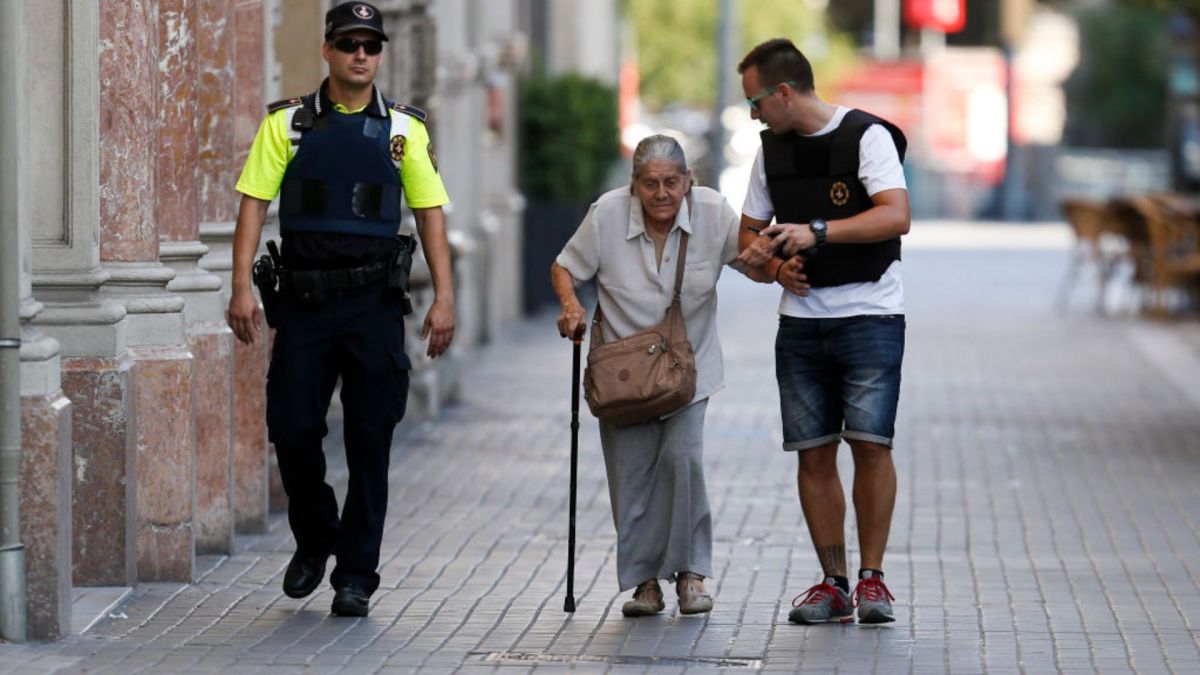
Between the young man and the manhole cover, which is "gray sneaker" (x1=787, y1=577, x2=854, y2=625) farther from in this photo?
the manhole cover

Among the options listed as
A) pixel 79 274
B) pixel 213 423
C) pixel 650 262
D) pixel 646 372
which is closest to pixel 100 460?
pixel 79 274

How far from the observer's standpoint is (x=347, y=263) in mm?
7949

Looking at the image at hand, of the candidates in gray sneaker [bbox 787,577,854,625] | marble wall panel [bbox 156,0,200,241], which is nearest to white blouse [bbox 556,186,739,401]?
gray sneaker [bbox 787,577,854,625]

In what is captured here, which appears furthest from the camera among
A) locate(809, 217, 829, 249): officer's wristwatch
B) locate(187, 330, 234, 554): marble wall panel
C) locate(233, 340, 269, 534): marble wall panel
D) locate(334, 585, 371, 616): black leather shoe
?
locate(233, 340, 269, 534): marble wall panel

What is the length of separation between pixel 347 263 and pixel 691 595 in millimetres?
1525

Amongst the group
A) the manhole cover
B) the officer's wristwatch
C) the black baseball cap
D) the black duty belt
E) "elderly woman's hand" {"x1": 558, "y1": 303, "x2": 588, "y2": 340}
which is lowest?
the manhole cover

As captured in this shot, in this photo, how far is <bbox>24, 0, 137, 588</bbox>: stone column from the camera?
7.91 meters

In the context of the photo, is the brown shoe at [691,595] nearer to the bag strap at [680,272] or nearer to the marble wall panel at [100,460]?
the bag strap at [680,272]

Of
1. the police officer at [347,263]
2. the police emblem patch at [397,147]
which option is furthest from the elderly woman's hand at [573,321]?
the police emblem patch at [397,147]

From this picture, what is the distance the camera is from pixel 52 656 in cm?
729

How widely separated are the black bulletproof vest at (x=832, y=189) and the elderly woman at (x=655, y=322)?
0.90 feet

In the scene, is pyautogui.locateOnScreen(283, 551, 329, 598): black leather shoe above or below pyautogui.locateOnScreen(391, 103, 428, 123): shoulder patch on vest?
below

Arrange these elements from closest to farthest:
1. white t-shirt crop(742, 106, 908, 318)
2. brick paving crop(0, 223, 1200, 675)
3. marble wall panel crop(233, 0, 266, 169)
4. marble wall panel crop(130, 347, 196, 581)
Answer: brick paving crop(0, 223, 1200, 675)
white t-shirt crop(742, 106, 908, 318)
marble wall panel crop(130, 347, 196, 581)
marble wall panel crop(233, 0, 266, 169)

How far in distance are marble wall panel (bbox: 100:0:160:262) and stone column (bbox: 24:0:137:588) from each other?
259 millimetres
